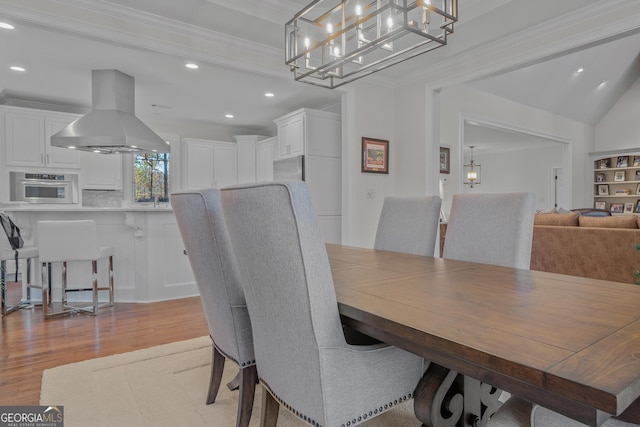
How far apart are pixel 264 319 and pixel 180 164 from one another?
5.69 metres

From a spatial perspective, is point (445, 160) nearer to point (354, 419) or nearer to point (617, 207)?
point (354, 419)

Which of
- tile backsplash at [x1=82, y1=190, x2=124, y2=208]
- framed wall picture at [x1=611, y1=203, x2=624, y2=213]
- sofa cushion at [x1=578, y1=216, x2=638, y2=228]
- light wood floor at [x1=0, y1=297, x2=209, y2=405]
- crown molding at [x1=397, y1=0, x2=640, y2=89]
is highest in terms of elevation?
crown molding at [x1=397, y1=0, x2=640, y2=89]

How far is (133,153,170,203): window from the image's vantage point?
6.18m

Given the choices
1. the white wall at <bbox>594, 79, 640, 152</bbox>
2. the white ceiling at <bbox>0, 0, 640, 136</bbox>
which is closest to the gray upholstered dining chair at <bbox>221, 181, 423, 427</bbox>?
the white ceiling at <bbox>0, 0, 640, 136</bbox>

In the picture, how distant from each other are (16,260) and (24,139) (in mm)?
2338

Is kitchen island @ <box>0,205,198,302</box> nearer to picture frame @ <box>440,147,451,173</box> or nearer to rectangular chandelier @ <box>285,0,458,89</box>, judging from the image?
rectangular chandelier @ <box>285,0,458,89</box>

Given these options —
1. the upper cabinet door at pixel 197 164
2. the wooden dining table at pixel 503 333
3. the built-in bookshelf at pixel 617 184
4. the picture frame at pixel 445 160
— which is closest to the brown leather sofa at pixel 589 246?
the picture frame at pixel 445 160

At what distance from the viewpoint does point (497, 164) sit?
411 inches

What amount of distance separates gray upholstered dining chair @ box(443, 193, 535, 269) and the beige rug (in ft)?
2.81

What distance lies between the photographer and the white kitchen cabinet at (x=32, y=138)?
496cm

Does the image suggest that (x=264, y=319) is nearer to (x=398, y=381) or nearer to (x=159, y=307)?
(x=398, y=381)

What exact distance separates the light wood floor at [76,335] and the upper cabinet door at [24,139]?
2.51 metres

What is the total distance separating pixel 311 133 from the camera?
4.63 m

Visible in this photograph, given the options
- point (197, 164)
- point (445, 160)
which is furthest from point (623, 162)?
point (197, 164)
